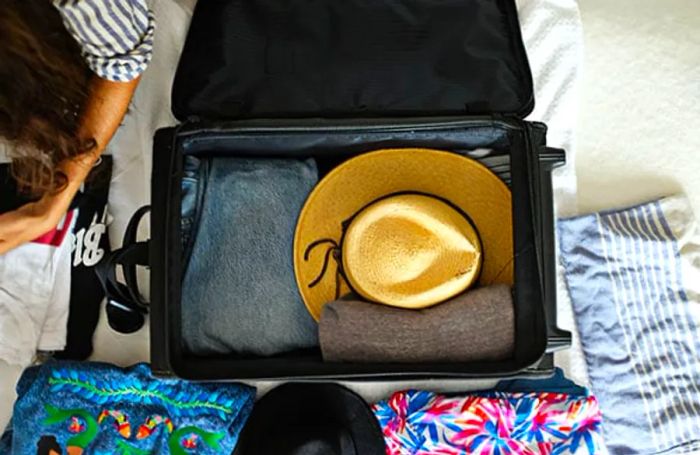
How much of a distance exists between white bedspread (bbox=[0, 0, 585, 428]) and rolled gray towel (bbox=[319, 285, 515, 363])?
0.19 metres

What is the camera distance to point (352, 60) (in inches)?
35.6

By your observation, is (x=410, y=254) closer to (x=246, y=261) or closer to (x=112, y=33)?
(x=246, y=261)

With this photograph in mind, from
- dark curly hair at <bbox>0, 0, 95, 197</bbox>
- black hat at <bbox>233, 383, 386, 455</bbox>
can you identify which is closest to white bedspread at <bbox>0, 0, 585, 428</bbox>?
black hat at <bbox>233, 383, 386, 455</bbox>

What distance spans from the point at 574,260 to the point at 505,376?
0.97 feet

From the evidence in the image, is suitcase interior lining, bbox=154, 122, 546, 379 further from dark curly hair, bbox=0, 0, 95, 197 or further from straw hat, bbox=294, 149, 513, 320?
dark curly hair, bbox=0, 0, 95, 197

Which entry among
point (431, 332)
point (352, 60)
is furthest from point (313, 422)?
point (352, 60)

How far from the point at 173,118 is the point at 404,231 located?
0.40 meters

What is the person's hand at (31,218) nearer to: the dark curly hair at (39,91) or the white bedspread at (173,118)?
the dark curly hair at (39,91)

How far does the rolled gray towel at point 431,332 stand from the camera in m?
0.76

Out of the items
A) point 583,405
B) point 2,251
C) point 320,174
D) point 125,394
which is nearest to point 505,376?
point 583,405

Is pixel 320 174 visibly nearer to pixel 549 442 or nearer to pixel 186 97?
pixel 186 97

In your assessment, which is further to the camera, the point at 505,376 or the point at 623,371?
the point at 623,371

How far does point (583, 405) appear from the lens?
0.90m

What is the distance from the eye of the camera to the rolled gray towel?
0.76 meters
